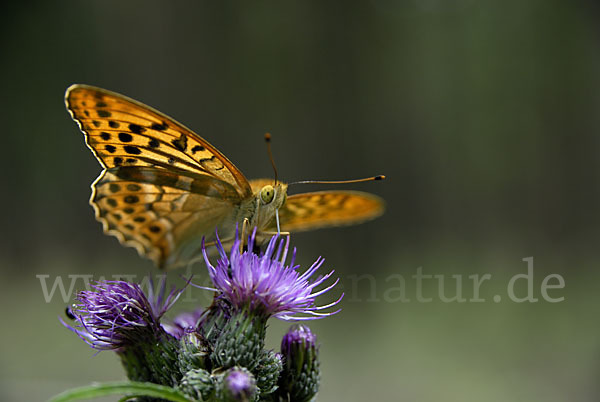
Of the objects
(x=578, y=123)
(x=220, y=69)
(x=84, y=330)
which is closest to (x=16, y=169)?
(x=220, y=69)

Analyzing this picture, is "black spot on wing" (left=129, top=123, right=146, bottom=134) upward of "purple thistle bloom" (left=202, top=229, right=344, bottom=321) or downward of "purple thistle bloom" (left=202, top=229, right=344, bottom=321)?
upward

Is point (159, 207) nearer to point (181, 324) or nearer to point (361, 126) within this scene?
point (181, 324)

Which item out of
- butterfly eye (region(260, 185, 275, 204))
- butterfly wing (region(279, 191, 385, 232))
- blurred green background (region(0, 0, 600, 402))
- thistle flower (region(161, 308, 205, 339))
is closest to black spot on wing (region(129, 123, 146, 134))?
butterfly eye (region(260, 185, 275, 204))

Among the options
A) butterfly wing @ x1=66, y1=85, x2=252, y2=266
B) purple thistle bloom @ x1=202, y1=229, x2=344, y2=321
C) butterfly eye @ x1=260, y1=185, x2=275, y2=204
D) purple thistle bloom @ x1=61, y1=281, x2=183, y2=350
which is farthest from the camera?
butterfly eye @ x1=260, y1=185, x2=275, y2=204

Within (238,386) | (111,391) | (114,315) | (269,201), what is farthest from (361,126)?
(111,391)

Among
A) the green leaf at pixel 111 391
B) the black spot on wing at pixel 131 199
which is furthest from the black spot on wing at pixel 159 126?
the green leaf at pixel 111 391

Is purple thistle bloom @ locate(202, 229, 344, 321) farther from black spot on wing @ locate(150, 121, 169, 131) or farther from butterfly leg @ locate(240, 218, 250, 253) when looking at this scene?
black spot on wing @ locate(150, 121, 169, 131)

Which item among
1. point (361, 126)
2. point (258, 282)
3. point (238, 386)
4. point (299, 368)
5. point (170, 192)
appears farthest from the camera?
point (361, 126)
